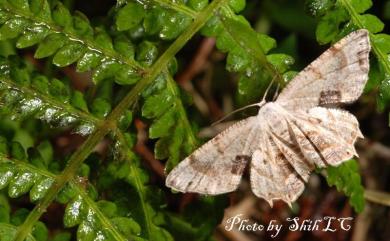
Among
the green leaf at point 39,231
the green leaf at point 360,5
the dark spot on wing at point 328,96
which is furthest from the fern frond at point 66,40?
the green leaf at point 360,5

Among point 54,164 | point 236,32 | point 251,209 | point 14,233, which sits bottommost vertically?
point 251,209

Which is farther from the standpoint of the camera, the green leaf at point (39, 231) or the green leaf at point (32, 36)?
the green leaf at point (32, 36)

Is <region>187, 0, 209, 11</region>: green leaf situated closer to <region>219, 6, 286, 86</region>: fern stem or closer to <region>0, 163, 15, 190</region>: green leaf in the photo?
<region>219, 6, 286, 86</region>: fern stem

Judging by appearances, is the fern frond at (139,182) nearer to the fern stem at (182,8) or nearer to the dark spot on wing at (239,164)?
the dark spot on wing at (239,164)

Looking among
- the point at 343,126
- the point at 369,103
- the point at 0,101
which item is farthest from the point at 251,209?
the point at 0,101

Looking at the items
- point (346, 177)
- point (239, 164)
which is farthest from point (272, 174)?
point (346, 177)

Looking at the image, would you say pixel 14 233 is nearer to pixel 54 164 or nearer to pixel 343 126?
pixel 54 164

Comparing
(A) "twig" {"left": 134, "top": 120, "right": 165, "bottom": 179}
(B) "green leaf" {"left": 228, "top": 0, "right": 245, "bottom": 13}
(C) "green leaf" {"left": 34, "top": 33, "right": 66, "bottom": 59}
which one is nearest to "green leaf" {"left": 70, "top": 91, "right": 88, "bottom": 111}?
(C) "green leaf" {"left": 34, "top": 33, "right": 66, "bottom": 59}
